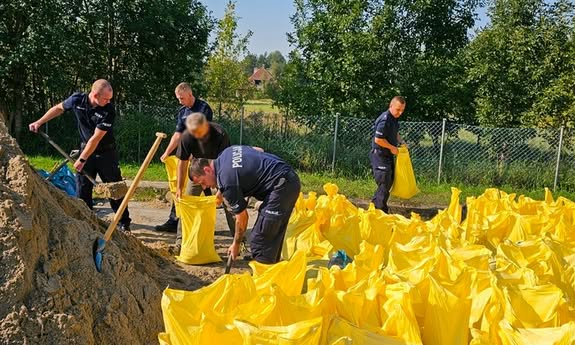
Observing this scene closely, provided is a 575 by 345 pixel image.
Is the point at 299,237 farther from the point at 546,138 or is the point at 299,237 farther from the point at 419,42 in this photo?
the point at 419,42

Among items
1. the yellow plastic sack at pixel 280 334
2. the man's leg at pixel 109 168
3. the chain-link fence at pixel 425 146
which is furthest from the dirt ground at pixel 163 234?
the chain-link fence at pixel 425 146

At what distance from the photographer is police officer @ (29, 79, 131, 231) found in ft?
19.3

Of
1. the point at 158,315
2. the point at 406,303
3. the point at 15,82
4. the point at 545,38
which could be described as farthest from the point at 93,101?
the point at 545,38

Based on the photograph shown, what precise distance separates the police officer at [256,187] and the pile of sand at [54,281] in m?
0.81

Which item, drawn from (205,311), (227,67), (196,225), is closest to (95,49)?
(227,67)

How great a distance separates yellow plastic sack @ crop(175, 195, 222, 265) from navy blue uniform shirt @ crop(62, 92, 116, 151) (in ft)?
4.06

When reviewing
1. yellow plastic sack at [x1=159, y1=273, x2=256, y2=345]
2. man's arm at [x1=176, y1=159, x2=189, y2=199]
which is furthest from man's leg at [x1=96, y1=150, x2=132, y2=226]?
yellow plastic sack at [x1=159, y1=273, x2=256, y2=345]

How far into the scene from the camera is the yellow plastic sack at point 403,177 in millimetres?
7348

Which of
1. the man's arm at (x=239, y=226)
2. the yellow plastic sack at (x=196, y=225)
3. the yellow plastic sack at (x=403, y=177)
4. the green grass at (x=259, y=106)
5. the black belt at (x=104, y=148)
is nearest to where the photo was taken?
the man's arm at (x=239, y=226)

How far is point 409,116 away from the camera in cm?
1340

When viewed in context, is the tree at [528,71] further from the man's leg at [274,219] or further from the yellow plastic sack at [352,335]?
the yellow plastic sack at [352,335]

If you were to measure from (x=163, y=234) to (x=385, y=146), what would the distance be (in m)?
2.93

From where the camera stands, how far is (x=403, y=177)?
7395 mm

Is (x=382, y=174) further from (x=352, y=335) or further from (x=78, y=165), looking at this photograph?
(x=352, y=335)
